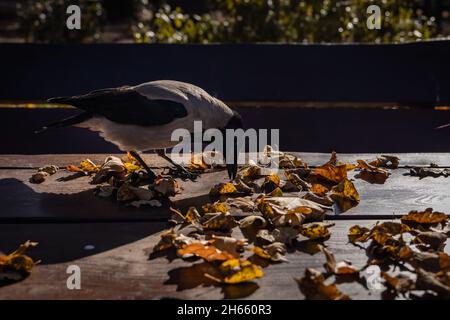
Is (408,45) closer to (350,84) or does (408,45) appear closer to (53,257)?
(350,84)

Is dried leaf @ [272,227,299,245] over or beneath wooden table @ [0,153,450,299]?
over

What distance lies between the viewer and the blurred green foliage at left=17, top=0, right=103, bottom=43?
31.2ft

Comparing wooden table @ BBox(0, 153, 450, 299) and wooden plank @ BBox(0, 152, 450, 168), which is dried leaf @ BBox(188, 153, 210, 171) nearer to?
wooden table @ BBox(0, 153, 450, 299)

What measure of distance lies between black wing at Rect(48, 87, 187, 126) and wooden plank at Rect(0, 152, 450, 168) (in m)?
0.20

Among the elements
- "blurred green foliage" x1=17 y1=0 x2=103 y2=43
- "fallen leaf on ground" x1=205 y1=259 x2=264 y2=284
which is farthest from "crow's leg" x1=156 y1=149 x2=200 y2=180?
"blurred green foliage" x1=17 y1=0 x2=103 y2=43

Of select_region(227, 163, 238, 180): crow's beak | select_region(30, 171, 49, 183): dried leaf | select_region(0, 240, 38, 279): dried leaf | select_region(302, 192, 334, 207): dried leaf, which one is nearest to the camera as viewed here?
select_region(0, 240, 38, 279): dried leaf

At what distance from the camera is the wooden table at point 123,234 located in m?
1.73

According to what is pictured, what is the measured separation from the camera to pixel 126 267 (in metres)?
1.87

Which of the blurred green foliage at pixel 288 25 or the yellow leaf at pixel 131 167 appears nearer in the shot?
the yellow leaf at pixel 131 167

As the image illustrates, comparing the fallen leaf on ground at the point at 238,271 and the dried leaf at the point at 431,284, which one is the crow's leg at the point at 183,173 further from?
the dried leaf at the point at 431,284

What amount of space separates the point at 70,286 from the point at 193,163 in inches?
52.7

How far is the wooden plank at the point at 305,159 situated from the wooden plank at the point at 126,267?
33.2 inches

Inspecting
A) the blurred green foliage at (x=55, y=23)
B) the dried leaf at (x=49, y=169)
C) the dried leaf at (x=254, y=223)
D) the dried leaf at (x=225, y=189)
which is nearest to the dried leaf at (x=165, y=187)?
the dried leaf at (x=225, y=189)

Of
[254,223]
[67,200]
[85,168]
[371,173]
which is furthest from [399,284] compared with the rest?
[85,168]
